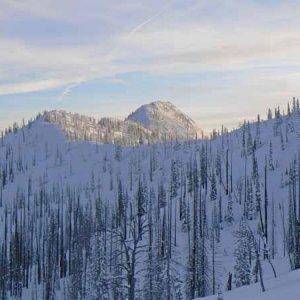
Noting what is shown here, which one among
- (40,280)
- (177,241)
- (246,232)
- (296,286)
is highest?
(296,286)

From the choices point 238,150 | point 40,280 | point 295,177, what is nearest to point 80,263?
point 40,280

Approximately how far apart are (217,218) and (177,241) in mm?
11105

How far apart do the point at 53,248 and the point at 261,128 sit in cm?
9347

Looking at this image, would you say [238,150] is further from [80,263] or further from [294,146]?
[80,263]

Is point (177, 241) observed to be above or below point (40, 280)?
above

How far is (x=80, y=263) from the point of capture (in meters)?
99.9

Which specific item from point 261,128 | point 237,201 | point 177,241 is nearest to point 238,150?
point 261,128

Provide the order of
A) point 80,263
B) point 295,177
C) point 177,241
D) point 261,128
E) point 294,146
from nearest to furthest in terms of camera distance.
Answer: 1. point 80,263
2. point 177,241
3. point 295,177
4. point 294,146
5. point 261,128

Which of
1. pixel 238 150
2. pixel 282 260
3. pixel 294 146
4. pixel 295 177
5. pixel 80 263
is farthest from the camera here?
pixel 238 150

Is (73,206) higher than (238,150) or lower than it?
lower

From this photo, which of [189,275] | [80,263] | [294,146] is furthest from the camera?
[294,146]

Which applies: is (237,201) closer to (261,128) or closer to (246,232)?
(246,232)

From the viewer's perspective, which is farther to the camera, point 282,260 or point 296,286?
point 282,260

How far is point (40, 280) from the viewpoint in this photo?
109 m
